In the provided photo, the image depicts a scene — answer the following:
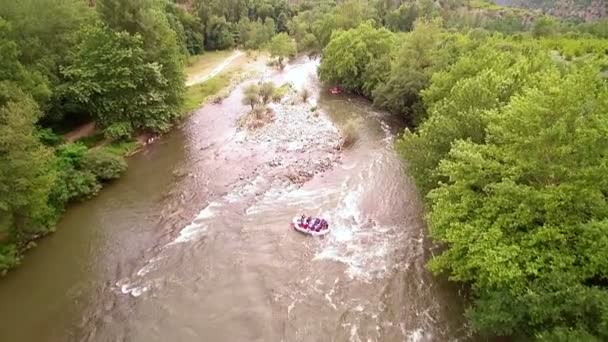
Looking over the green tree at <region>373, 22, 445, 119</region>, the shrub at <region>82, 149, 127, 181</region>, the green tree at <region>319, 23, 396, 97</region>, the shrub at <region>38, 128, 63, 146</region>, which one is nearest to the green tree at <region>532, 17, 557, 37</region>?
the green tree at <region>319, 23, 396, 97</region>

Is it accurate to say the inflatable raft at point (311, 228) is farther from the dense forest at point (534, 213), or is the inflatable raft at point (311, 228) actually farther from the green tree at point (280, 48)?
the green tree at point (280, 48)

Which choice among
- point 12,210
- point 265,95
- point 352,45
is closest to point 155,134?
point 265,95

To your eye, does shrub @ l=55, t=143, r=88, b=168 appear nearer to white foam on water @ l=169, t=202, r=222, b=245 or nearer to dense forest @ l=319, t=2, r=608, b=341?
white foam on water @ l=169, t=202, r=222, b=245

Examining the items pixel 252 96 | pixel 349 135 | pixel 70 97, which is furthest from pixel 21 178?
pixel 252 96

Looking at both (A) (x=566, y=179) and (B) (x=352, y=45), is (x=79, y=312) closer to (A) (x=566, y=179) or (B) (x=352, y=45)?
(A) (x=566, y=179)

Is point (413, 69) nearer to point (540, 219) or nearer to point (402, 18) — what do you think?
point (540, 219)

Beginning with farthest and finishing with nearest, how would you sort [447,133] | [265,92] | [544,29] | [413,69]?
[544,29] → [265,92] → [413,69] → [447,133]

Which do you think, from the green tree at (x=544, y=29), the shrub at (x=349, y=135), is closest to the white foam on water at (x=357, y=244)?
the shrub at (x=349, y=135)
